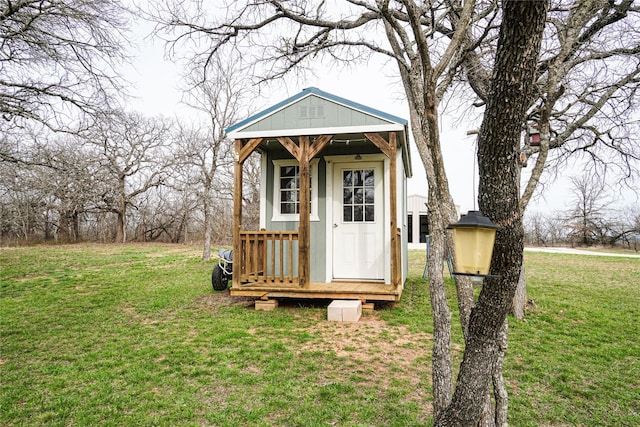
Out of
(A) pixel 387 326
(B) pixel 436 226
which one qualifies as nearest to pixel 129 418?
(B) pixel 436 226

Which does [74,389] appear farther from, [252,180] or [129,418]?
[252,180]

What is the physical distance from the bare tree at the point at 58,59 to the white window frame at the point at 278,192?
3.98m

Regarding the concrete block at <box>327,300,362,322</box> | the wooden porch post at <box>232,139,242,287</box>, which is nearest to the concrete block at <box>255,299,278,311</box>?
the wooden porch post at <box>232,139,242,287</box>

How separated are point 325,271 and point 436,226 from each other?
388 centimetres

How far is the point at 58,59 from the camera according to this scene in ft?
23.1

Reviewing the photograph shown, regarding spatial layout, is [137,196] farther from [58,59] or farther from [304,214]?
[304,214]

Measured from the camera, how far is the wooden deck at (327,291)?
5410mm

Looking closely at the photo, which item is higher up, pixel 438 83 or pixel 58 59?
pixel 58 59

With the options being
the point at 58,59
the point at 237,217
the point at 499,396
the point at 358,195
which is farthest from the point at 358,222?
the point at 58,59

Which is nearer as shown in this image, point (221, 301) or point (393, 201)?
point (393, 201)

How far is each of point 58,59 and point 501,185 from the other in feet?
28.0

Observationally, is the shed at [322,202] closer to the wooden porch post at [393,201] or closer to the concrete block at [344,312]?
the wooden porch post at [393,201]

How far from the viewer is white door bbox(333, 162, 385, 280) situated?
6.26 meters

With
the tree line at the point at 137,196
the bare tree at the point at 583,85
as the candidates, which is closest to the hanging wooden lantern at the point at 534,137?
the bare tree at the point at 583,85
